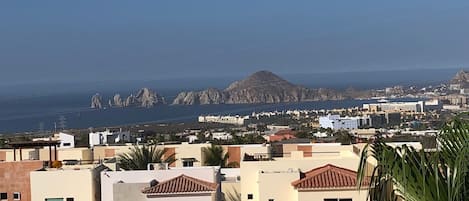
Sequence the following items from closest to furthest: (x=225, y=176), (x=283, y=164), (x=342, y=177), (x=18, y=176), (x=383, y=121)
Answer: (x=342, y=177), (x=283, y=164), (x=18, y=176), (x=225, y=176), (x=383, y=121)

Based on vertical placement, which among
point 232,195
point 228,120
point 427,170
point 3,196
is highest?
point 427,170

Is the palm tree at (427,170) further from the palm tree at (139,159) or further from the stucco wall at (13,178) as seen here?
the palm tree at (139,159)

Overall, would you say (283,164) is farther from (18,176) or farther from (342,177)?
(18,176)

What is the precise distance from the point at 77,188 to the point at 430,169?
687 inches

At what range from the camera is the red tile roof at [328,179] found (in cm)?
1805

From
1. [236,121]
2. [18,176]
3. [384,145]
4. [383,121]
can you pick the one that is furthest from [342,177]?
[236,121]

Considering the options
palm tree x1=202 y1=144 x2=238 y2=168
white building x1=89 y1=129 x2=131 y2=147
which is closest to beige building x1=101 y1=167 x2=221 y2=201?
palm tree x1=202 y1=144 x2=238 y2=168

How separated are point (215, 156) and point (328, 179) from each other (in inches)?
586

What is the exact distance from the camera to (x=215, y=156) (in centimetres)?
3288

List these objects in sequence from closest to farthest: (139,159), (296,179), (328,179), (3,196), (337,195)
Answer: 1. (337,195)
2. (328,179)
3. (296,179)
4. (3,196)
5. (139,159)

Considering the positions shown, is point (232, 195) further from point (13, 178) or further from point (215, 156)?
point (215, 156)

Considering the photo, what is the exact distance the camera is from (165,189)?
736 inches

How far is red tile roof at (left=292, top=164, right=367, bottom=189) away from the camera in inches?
711

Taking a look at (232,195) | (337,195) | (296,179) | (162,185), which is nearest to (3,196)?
Result: (162,185)
